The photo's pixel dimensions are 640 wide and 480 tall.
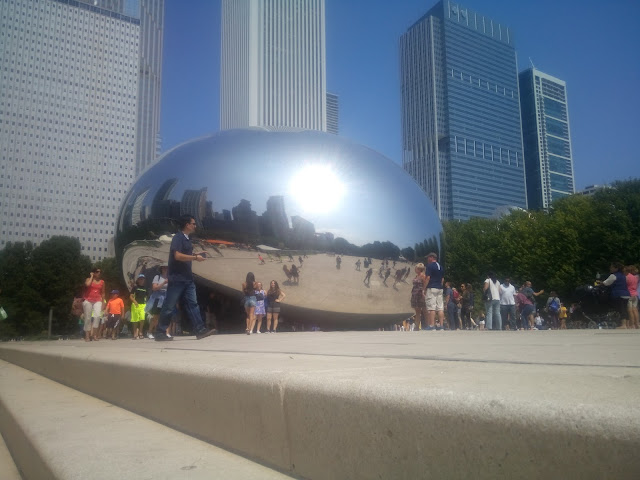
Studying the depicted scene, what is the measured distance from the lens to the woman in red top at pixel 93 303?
35.9ft

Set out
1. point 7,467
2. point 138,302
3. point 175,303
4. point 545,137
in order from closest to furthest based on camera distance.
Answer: point 7,467
point 175,303
point 138,302
point 545,137

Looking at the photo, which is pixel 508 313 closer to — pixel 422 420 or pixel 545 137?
pixel 422 420

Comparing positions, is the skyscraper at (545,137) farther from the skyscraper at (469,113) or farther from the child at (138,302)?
the child at (138,302)

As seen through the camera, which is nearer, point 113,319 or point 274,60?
point 113,319

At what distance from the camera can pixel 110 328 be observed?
14.0 m

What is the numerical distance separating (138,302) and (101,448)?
10834 mm

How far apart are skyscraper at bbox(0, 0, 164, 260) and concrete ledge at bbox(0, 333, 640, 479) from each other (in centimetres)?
11652

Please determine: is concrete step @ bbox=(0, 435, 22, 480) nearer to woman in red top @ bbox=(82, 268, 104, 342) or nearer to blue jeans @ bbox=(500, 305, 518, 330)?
woman in red top @ bbox=(82, 268, 104, 342)

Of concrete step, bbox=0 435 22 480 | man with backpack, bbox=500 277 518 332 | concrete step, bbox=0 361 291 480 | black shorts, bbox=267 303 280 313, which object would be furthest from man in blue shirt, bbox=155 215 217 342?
man with backpack, bbox=500 277 518 332

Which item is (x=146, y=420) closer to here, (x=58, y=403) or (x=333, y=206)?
(x=58, y=403)

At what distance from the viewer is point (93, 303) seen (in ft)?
36.7

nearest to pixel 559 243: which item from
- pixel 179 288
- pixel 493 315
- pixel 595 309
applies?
pixel 595 309

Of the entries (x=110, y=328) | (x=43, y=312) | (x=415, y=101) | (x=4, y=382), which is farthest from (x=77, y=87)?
(x=4, y=382)

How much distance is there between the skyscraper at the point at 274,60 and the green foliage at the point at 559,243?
299ft
